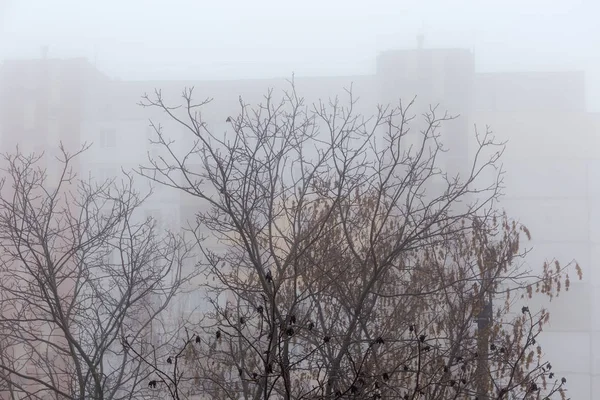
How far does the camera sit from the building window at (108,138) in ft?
19.7

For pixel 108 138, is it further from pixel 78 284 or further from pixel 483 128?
pixel 483 128

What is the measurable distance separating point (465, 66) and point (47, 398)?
153 inches

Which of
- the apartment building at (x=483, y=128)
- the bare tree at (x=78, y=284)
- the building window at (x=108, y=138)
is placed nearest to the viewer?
the bare tree at (x=78, y=284)

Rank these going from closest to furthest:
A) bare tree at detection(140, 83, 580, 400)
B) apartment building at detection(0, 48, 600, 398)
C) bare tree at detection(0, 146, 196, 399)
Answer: bare tree at detection(140, 83, 580, 400), bare tree at detection(0, 146, 196, 399), apartment building at detection(0, 48, 600, 398)

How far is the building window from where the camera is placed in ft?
19.7

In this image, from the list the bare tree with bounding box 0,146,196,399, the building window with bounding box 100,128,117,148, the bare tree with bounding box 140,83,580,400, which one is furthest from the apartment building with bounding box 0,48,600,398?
the bare tree with bounding box 140,83,580,400

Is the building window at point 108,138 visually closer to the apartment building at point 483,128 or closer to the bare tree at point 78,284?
the apartment building at point 483,128

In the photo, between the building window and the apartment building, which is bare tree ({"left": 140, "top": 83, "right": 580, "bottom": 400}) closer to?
the apartment building

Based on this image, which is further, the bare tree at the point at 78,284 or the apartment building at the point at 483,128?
the apartment building at the point at 483,128

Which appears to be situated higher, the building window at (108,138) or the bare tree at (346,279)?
the building window at (108,138)

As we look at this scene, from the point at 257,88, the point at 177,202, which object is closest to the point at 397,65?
the point at 257,88

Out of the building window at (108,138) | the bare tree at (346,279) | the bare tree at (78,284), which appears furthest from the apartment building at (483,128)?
the bare tree at (346,279)

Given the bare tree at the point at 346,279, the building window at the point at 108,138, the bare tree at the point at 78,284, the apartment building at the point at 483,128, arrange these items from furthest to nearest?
the building window at the point at 108,138, the apartment building at the point at 483,128, the bare tree at the point at 78,284, the bare tree at the point at 346,279

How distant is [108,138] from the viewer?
20.0 feet
